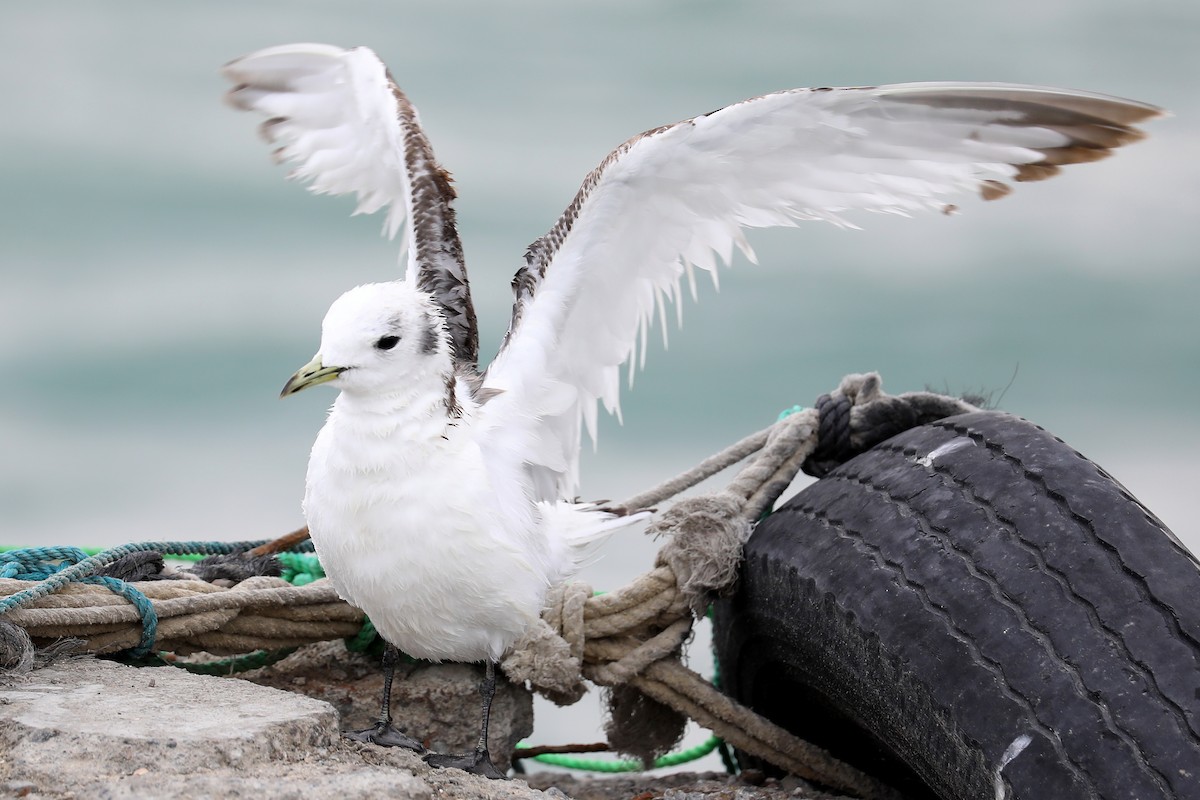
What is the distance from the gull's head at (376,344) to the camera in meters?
3.06

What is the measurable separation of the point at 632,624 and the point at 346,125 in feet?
6.03

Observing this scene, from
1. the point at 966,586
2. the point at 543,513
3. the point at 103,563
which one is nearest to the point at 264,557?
the point at 103,563

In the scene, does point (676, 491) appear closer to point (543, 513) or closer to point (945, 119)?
point (543, 513)

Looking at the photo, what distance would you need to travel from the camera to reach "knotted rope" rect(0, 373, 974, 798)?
3.40 m

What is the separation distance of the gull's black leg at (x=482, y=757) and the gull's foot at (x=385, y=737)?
0.05 m

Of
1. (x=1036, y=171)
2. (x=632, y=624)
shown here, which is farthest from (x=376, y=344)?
(x=1036, y=171)

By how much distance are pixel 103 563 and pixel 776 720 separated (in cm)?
186

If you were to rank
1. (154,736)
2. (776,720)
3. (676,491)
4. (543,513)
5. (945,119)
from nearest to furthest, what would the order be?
(154,736)
(945,119)
(543,513)
(776,720)
(676,491)

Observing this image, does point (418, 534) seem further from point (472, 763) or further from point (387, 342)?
point (472, 763)

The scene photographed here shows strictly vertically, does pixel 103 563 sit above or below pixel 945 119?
below

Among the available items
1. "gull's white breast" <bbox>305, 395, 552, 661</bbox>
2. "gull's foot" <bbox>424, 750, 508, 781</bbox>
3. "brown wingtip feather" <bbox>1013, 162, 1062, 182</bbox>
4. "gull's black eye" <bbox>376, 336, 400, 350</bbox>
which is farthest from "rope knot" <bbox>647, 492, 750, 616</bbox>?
"brown wingtip feather" <bbox>1013, 162, 1062, 182</bbox>

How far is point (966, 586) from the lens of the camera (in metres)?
2.73

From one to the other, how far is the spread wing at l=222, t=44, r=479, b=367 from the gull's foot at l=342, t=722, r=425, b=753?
4.42 ft

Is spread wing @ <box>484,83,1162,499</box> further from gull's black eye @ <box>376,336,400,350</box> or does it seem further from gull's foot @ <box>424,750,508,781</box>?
gull's foot @ <box>424,750,508,781</box>
